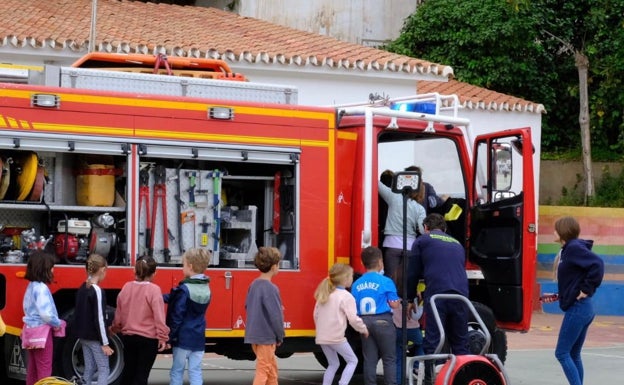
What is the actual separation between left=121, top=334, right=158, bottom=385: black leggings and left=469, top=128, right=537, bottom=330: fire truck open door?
3671mm

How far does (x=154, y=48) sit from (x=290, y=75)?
2.50 meters

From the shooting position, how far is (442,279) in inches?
454

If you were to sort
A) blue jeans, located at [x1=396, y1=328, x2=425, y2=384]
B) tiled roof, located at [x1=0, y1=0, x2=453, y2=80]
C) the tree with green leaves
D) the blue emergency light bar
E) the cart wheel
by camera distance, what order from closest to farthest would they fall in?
1. the cart wheel
2. blue jeans, located at [x1=396, y1=328, x2=425, y2=384]
3. the blue emergency light bar
4. tiled roof, located at [x1=0, y1=0, x2=453, y2=80]
5. the tree with green leaves

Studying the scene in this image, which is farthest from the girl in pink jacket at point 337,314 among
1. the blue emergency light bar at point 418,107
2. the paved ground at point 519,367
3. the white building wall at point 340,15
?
the white building wall at point 340,15

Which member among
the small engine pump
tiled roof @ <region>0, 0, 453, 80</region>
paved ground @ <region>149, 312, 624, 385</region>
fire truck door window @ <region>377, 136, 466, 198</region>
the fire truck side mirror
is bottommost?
paved ground @ <region>149, 312, 624, 385</region>

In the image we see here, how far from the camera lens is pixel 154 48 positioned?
821 inches

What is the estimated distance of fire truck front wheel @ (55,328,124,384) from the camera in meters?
11.2

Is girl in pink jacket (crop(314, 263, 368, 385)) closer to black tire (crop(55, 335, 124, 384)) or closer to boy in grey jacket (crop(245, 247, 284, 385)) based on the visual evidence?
boy in grey jacket (crop(245, 247, 284, 385))

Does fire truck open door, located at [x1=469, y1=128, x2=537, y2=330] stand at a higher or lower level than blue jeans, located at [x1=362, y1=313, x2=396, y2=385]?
higher

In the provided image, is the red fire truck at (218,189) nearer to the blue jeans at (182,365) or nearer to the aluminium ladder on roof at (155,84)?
the aluminium ladder on roof at (155,84)

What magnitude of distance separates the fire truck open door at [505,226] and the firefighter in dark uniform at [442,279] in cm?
109

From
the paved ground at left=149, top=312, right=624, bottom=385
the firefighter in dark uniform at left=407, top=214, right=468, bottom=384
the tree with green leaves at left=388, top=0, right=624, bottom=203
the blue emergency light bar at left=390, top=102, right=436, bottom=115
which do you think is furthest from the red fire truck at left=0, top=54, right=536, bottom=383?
the tree with green leaves at left=388, top=0, right=624, bottom=203

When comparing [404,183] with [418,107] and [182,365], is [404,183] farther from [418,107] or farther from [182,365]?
[182,365]

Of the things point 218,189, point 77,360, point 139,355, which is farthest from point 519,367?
point 77,360
